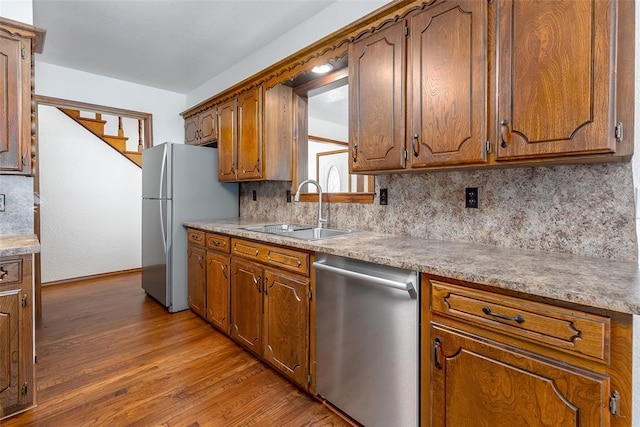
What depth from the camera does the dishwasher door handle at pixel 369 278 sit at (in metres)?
1.31

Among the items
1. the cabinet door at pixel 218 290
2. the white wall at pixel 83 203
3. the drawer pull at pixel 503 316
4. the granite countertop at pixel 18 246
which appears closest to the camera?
the drawer pull at pixel 503 316

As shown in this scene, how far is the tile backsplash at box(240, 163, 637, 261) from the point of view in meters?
1.34

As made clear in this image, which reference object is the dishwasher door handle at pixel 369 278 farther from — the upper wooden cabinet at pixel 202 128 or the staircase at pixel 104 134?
the staircase at pixel 104 134

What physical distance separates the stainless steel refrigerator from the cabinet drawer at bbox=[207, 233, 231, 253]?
0.59m

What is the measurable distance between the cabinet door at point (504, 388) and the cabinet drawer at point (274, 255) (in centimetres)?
81

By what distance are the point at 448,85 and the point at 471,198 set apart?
0.61m

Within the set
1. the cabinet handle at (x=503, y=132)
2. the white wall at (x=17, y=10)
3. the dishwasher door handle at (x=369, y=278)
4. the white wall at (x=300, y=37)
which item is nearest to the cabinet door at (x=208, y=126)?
the white wall at (x=300, y=37)

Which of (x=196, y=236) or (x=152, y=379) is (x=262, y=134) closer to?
(x=196, y=236)

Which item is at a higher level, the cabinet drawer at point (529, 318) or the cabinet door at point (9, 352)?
the cabinet drawer at point (529, 318)

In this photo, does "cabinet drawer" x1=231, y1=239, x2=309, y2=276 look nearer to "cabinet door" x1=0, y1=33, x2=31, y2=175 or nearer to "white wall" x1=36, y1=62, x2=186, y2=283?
"cabinet door" x1=0, y1=33, x2=31, y2=175

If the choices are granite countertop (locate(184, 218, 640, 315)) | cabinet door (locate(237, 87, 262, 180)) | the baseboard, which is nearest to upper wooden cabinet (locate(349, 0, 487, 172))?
granite countertop (locate(184, 218, 640, 315))

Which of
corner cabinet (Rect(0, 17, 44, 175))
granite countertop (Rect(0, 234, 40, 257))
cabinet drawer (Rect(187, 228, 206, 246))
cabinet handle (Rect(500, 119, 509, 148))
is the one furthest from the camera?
cabinet drawer (Rect(187, 228, 206, 246))

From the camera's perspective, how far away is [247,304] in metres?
2.27

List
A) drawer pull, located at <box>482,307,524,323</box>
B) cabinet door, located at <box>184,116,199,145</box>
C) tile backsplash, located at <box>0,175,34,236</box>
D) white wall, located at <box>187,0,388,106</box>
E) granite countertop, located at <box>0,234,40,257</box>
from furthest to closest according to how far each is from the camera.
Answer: cabinet door, located at <box>184,116,199,145</box>, white wall, located at <box>187,0,388,106</box>, tile backsplash, located at <box>0,175,34,236</box>, granite countertop, located at <box>0,234,40,257</box>, drawer pull, located at <box>482,307,524,323</box>
